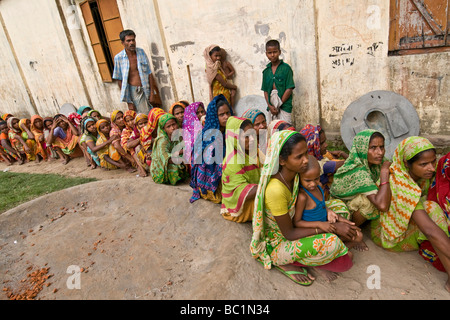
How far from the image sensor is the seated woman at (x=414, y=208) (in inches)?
83.7

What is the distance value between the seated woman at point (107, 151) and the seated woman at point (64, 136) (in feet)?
4.96

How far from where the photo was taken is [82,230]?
3.56m

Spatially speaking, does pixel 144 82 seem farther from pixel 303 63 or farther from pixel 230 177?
pixel 230 177

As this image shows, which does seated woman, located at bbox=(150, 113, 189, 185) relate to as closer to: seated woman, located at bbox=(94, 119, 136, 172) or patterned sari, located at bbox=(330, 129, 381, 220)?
seated woman, located at bbox=(94, 119, 136, 172)

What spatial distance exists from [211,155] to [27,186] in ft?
14.0

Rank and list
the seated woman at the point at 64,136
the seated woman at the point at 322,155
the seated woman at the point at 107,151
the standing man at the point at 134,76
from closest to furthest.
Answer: the seated woman at the point at 322,155 → the seated woman at the point at 107,151 → the standing man at the point at 134,76 → the seated woman at the point at 64,136

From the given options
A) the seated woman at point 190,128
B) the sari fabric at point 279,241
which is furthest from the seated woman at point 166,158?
the sari fabric at point 279,241

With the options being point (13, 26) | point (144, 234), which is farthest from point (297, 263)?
point (13, 26)

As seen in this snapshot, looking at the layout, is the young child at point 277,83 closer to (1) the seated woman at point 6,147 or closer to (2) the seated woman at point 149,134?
(2) the seated woman at point 149,134

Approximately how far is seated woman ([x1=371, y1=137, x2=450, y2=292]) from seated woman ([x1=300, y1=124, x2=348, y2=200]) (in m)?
0.72

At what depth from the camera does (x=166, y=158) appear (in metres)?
4.25

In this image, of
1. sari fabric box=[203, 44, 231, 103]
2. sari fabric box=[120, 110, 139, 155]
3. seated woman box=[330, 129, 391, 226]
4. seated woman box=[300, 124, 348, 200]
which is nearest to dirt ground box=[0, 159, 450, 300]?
seated woman box=[330, 129, 391, 226]

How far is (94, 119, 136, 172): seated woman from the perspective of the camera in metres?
5.62

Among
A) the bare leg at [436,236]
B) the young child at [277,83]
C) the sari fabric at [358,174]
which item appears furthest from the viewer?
the young child at [277,83]
